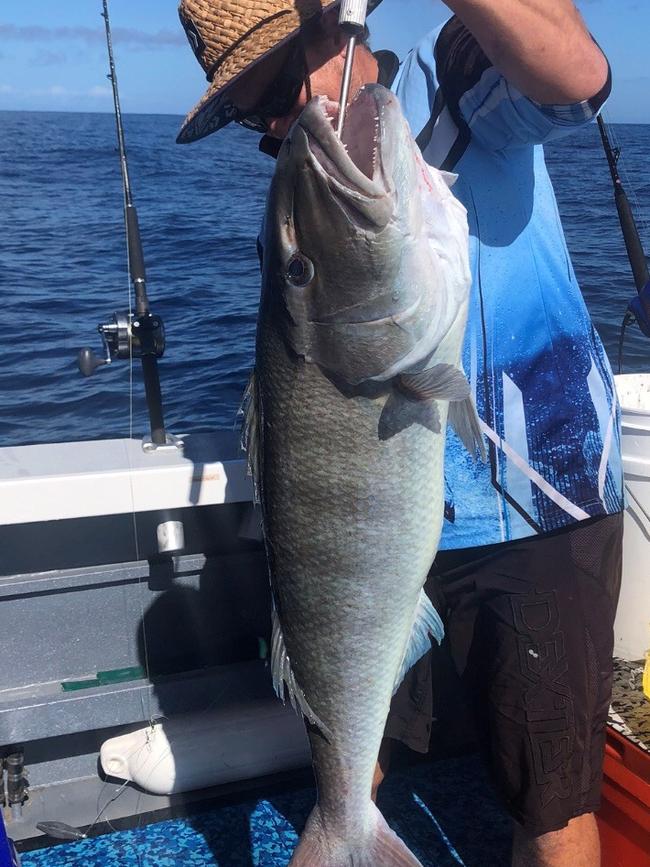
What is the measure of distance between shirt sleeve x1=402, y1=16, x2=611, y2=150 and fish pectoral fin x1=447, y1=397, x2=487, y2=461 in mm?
578

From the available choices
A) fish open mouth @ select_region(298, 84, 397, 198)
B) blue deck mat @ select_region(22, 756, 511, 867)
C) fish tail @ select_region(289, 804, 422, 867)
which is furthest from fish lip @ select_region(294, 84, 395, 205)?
blue deck mat @ select_region(22, 756, 511, 867)

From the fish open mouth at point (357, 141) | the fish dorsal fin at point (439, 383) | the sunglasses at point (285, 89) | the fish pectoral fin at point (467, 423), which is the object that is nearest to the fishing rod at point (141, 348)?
the sunglasses at point (285, 89)

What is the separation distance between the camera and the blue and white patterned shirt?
1.96 m

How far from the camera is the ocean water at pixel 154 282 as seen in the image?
755 centimetres

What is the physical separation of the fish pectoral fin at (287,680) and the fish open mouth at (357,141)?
98cm

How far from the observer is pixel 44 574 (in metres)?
3.18

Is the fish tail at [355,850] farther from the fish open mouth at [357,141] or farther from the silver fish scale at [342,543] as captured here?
the fish open mouth at [357,141]

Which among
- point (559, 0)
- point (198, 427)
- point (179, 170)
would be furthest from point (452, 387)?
point (179, 170)

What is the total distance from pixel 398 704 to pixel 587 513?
2.54 feet

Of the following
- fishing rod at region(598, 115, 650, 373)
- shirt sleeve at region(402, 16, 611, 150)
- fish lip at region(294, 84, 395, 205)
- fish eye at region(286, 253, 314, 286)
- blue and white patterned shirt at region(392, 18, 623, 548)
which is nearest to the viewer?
fish lip at region(294, 84, 395, 205)

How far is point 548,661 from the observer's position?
2125 mm

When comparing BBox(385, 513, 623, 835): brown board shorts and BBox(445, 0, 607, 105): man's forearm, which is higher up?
BBox(445, 0, 607, 105): man's forearm

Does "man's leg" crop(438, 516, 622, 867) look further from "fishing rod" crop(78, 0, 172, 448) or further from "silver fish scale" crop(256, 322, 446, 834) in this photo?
"fishing rod" crop(78, 0, 172, 448)

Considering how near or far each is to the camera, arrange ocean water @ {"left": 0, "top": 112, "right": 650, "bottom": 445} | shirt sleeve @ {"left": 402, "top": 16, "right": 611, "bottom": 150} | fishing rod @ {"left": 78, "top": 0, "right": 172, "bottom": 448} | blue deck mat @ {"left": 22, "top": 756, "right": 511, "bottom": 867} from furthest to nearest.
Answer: ocean water @ {"left": 0, "top": 112, "right": 650, "bottom": 445} < fishing rod @ {"left": 78, "top": 0, "right": 172, "bottom": 448} < blue deck mat @ {"left": 22, "top": 756, "right": 511, "bottom": 867} < shirt sleeve @ {"left": 402, "top": 16, "right": 611, "bottom": 150}
